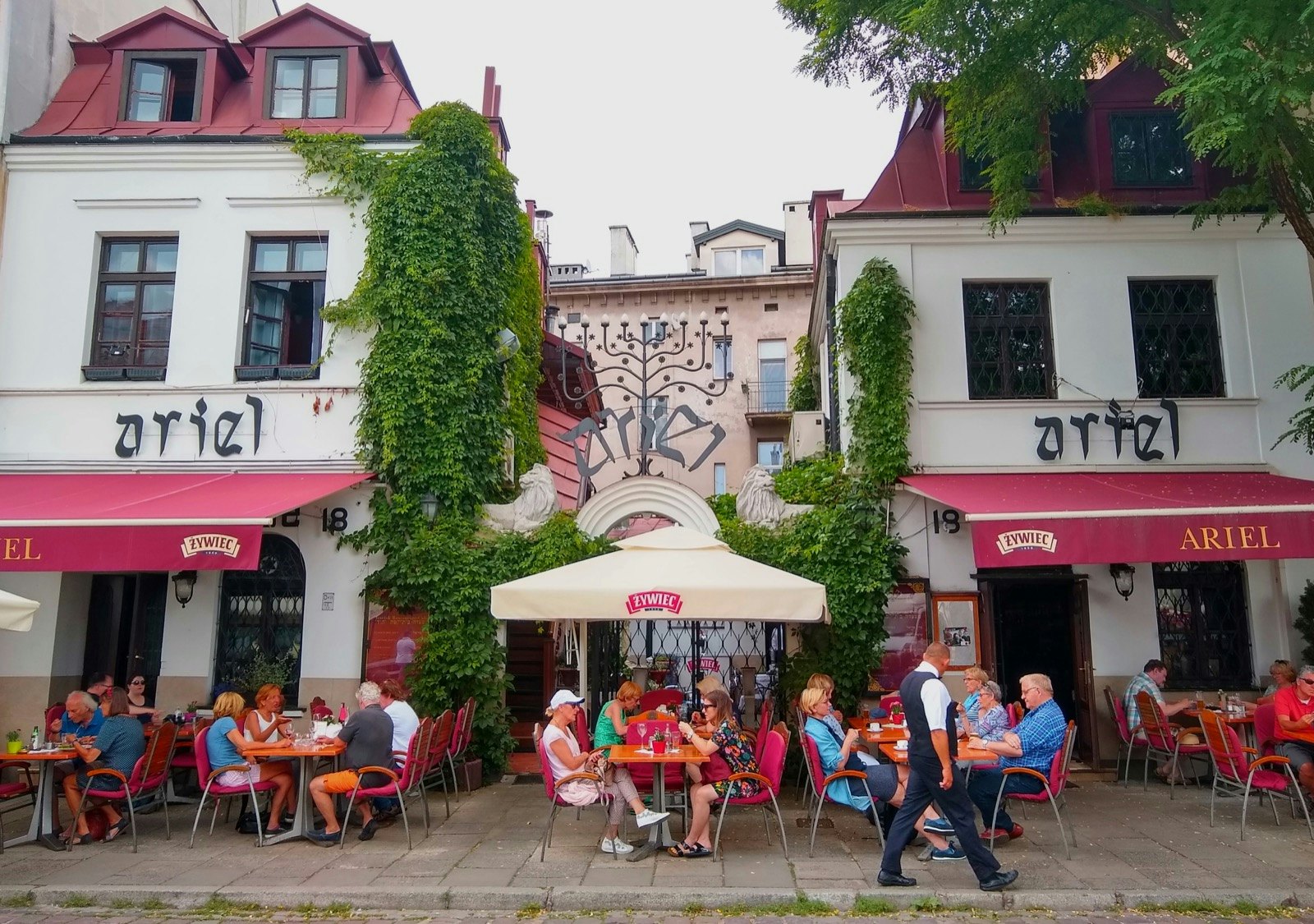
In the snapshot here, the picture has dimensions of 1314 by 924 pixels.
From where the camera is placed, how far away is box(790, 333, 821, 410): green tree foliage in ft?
58.6

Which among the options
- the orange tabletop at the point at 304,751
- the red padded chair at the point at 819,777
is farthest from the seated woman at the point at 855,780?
the orange tabletop at the point at 304,751

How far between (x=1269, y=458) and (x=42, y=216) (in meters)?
15.6

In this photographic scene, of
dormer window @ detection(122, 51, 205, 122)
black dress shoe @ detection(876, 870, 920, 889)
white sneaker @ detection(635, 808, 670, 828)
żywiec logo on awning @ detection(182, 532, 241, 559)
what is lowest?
black dress shoe @ detection(876, 870, 920, 889)

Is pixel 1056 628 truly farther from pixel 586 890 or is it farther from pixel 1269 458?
→ pixel 586 890

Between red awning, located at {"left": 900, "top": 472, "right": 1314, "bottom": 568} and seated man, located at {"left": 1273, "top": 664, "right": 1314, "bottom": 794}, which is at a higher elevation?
red awning, located at {"left": 900, "top": 472, "right": 1314, "bottom": 568}

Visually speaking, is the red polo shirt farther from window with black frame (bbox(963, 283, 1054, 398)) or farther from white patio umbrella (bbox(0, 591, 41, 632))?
white patio umbrella (bbox(0, 591, 41, 632))

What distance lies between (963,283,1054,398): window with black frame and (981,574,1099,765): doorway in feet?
7.86

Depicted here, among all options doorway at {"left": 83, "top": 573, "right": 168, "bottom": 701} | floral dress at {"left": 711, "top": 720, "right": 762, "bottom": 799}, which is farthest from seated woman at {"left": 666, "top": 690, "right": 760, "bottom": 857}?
doorway at {"left": 83, "top": 573, "right": 168, "bottom": 701}

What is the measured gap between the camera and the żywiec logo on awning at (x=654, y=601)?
7.57 meters

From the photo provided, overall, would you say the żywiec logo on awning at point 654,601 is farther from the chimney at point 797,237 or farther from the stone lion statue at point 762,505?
the chimney at point 797,237

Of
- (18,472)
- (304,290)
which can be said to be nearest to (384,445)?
(304,290)

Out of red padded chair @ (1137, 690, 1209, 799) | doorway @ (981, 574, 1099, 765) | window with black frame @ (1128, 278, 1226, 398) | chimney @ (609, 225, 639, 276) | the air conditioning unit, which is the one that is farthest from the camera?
chimney @ (609, 225, 639, 276)

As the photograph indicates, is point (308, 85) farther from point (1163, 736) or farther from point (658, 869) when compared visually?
point (1163, 736)

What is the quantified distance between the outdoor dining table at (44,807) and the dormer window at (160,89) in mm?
8655
